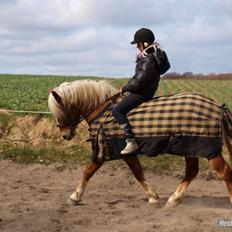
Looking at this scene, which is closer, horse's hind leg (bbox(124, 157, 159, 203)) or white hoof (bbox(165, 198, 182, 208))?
white hoof (bbox(165, 198, 182, 208))

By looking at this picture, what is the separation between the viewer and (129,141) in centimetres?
719

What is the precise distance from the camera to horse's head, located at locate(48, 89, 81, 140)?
757cm

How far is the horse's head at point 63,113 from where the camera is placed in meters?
7.57

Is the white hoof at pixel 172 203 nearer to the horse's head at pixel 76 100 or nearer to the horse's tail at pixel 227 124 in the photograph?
the horse's tail at pixel 227 124

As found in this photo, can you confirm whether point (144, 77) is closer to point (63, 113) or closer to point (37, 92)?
point (63, 113)

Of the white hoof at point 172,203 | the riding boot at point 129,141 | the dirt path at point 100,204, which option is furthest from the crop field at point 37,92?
the white hoof at point 172,203

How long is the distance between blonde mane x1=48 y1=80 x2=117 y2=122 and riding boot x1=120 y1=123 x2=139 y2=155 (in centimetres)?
72

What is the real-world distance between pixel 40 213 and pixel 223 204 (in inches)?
108

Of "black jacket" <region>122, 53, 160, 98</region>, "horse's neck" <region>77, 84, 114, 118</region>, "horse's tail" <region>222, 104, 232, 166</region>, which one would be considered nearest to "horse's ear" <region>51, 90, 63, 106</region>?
"horse's neck" <region>77, 84, 114, 118</region>

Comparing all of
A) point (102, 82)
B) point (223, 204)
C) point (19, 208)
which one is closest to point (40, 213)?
point (19, 208)

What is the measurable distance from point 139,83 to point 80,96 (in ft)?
3.43

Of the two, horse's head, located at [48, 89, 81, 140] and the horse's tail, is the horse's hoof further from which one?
horse's head, located at [48, 89, 81, 140]

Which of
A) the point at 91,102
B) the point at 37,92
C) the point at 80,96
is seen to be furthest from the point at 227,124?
the point at 37,92

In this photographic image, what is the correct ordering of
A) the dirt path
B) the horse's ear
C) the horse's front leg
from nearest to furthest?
the dirt path < the horse's ear < the horse's front leg
